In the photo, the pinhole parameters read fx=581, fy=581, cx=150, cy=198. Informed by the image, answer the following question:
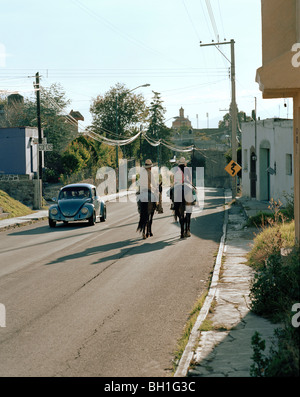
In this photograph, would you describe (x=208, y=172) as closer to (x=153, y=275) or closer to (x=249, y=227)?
(x=249, y=227)

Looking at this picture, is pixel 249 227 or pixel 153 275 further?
pixel 249 227

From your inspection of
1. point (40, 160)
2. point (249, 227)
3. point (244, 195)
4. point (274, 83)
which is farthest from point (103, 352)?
point (244, 195)

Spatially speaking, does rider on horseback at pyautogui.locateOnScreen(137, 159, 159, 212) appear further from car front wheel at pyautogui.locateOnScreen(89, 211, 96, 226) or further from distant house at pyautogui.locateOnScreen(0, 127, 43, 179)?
distant house at pyautogui.locateOnScreen(0, 127, 43, 179)

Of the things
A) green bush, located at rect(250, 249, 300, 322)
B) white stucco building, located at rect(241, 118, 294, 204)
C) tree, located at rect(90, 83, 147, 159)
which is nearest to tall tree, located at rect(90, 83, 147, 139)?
tree, located at rect(90, 83, 147, 159)

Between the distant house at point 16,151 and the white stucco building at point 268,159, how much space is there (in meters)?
15.4

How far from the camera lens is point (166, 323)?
27.8 feet

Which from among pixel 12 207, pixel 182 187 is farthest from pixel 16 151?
pixel 182 187

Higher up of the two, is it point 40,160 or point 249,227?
point 40,160

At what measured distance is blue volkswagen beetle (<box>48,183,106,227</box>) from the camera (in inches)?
898

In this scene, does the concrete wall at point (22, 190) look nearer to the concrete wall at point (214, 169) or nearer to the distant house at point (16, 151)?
the distant house at point (16, 151)

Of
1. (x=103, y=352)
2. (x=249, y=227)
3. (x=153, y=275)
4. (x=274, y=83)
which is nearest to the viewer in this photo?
(x=103, y=352)

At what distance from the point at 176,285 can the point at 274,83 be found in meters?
4.24

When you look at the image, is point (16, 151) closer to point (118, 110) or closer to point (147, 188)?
point (147, 188)

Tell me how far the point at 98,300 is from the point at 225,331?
296cm
